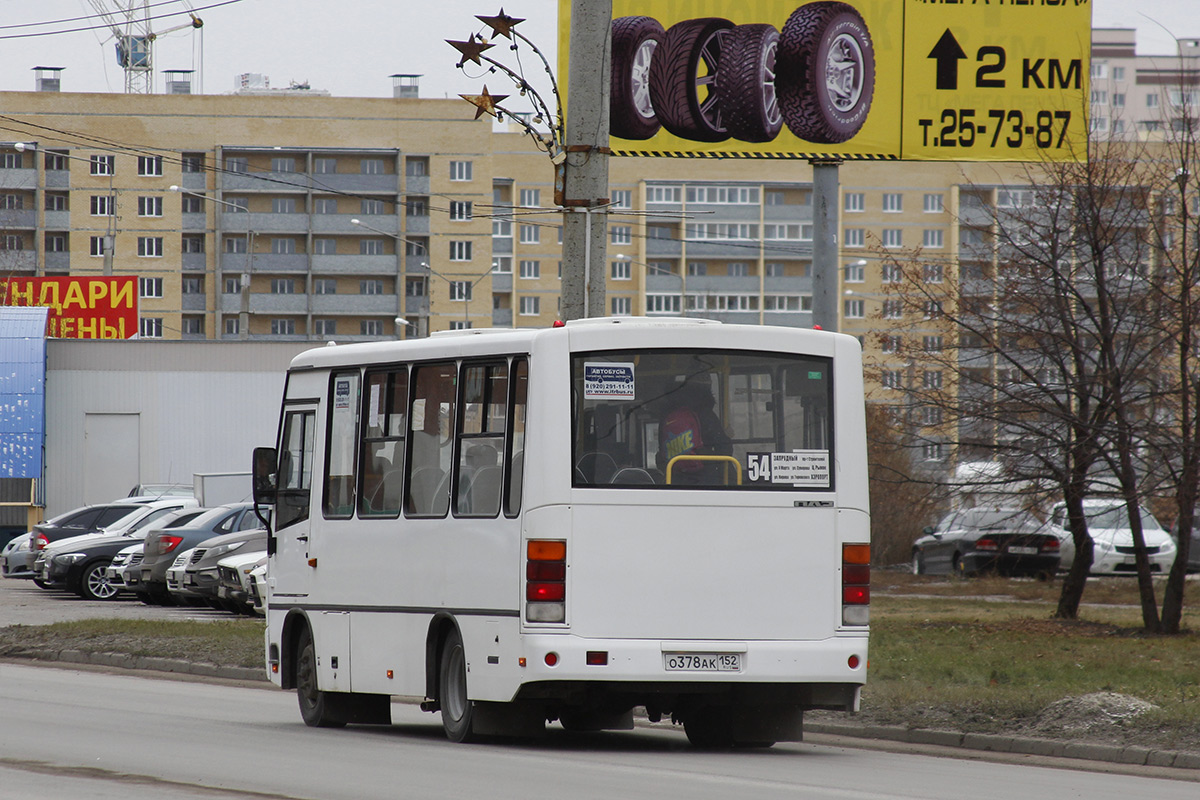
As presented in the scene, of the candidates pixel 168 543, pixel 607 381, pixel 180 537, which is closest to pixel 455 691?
pixel 607 381

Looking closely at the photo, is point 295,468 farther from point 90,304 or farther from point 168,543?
point 90,304

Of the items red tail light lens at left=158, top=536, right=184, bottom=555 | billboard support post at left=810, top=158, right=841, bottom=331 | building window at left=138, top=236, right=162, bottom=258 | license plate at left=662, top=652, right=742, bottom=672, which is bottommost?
red tail light lens at left=158, top=536, right=184, bottom=555

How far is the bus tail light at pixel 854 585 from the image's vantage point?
11586 millimetres

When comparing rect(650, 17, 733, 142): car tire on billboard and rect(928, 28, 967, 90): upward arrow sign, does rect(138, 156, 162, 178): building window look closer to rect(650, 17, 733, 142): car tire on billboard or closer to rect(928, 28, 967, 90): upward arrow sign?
rect(650, 17, 733, 142): car tire on billboard

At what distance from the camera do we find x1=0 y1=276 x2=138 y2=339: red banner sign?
6134cm

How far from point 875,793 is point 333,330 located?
10257 cm

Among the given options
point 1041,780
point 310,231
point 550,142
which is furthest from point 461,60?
point 310,231

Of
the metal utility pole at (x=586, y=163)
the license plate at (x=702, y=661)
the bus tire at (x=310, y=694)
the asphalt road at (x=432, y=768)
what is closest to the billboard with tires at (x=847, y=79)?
the metal utility pole at (x=586, y=163)

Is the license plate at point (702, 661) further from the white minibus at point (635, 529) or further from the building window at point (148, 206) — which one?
the building window at point (148, 206)

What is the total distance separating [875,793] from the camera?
9.59 meters

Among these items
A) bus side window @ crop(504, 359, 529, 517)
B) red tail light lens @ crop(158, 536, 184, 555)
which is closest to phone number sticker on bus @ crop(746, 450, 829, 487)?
bus side window @ crop(504, 359, 529, 517)

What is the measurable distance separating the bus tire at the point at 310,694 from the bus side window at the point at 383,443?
132 centimetres

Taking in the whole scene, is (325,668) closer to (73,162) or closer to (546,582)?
(546,582)

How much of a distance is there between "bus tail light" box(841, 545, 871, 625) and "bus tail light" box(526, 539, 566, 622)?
182 cm
